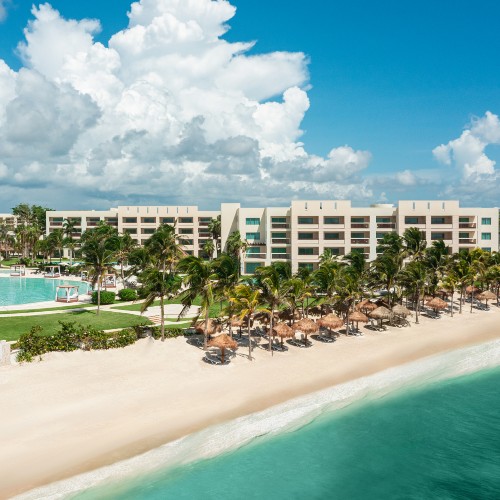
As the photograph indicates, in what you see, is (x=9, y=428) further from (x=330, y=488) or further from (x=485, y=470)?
(x=485, y=470)

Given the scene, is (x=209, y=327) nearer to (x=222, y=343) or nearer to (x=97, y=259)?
(x=222, y=343)

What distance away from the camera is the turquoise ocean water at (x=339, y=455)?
713 inches

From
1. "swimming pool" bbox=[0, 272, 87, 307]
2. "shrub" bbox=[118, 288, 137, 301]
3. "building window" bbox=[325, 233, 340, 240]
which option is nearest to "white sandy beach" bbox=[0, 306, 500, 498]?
"shrub" bbox=[118, 288, 137, 301]

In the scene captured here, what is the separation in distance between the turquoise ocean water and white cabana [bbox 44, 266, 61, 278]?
230ft

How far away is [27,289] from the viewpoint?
6812 centimetres

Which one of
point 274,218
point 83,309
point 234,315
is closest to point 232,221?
point 274,218

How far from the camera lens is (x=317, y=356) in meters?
33.6

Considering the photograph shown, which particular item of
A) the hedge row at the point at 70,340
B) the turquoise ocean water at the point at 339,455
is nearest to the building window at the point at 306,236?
the hedge row at the point at 70,340

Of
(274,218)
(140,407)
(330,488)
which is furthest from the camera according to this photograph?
(274,218)

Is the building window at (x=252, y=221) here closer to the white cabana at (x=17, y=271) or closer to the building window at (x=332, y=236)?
the building window at (x=332, y=236)

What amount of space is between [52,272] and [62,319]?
4595 cm

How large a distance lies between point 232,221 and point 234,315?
57.2 m

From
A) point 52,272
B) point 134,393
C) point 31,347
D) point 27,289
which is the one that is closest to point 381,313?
→ point 134,393

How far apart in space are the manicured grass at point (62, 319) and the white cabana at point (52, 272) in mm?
42170
